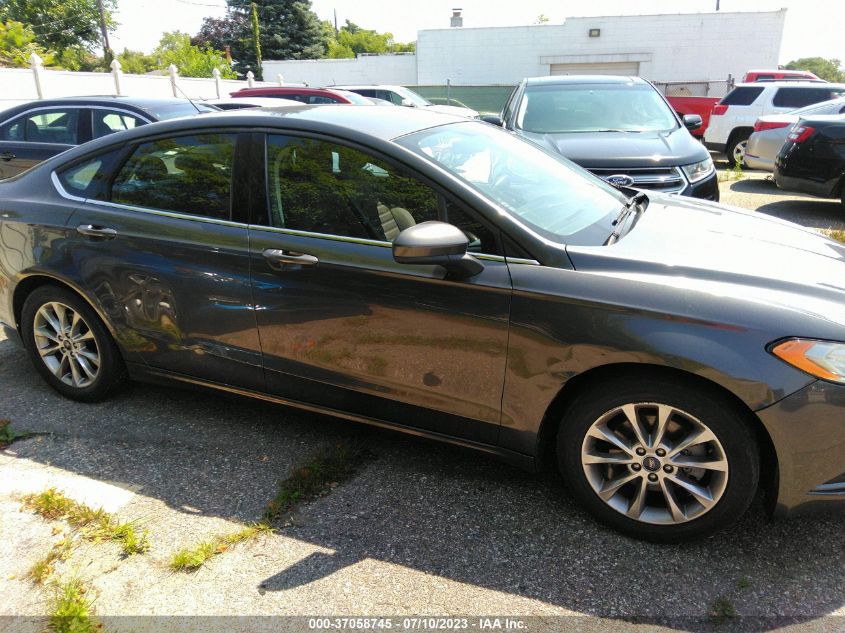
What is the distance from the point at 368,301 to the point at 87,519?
58.2 inches

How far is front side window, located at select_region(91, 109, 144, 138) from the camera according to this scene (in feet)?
23.3

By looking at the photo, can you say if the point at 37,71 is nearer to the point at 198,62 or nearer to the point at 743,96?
the point at 743,96

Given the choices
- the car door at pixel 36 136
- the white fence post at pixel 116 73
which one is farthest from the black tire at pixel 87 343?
the white fence post at pixel 116 73

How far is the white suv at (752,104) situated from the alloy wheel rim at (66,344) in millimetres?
12829

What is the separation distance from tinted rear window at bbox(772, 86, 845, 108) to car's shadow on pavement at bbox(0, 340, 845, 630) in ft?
42.7

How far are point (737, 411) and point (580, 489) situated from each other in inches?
26.5

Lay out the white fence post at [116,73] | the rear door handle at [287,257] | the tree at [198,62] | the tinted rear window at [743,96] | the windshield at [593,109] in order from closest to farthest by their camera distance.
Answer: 1. the rear door handle at [287,257]
2. the windshield at [593,109]
3. the tinted rear window at [743,96]
4. the white fence post at [116,73]
5. the tree at [198,62]

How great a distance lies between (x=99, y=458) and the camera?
124 inches

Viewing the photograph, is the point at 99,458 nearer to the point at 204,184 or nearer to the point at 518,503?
the point at 204,184

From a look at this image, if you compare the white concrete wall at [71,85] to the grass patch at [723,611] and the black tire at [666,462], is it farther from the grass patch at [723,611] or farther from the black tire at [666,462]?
the grass patch at [723,611]

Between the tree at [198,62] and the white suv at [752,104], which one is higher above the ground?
the tree at [198,62]

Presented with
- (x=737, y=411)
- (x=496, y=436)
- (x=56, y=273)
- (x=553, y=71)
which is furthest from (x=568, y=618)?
(x=553, y=71)

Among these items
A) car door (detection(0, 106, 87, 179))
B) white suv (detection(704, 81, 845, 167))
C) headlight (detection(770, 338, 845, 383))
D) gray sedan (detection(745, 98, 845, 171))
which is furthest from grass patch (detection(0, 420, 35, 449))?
white suv (detection(704, 81, 845, 167))

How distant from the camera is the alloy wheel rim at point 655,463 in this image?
2338 mm
